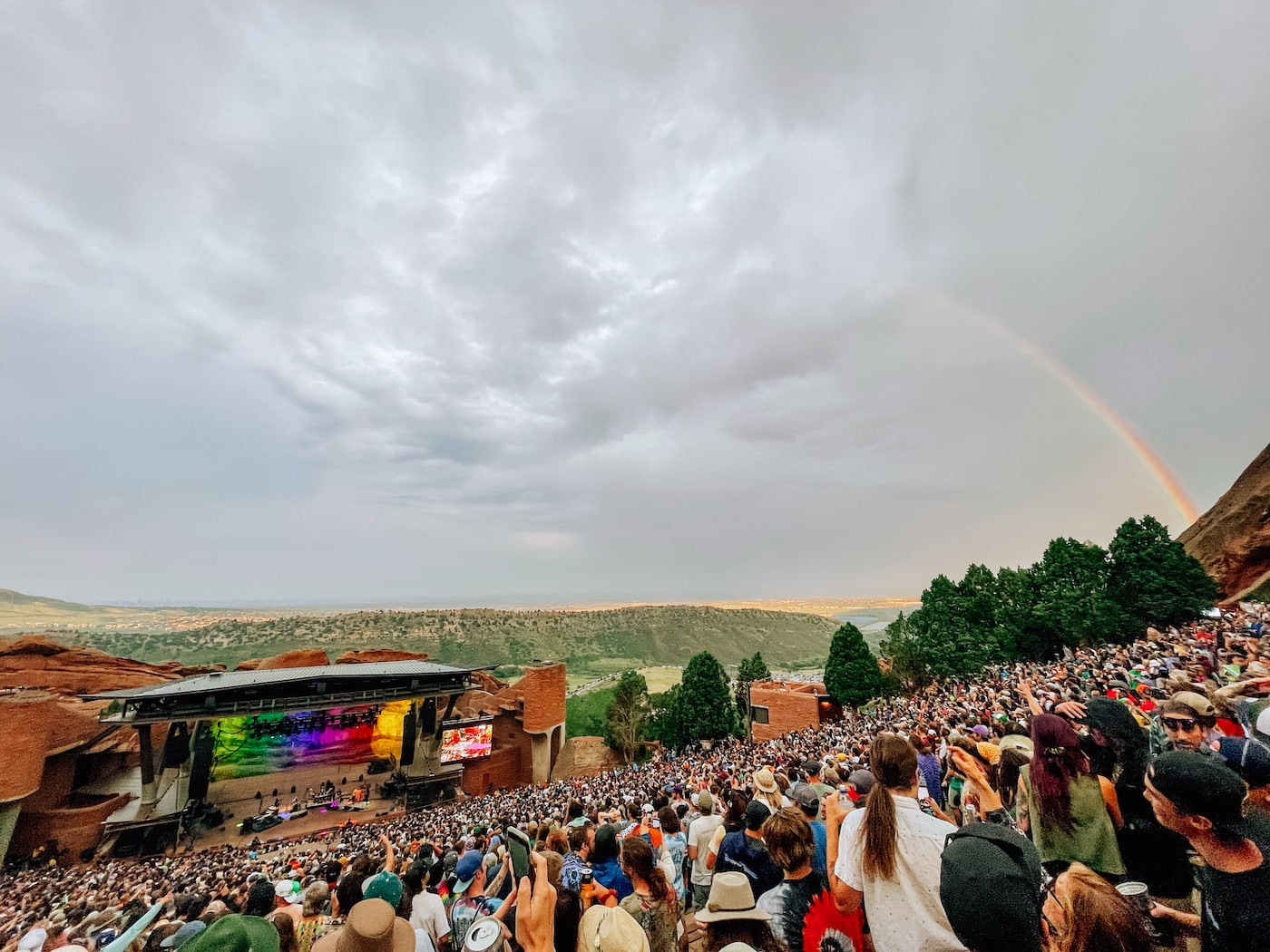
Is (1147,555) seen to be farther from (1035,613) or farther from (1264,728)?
(1264,728)

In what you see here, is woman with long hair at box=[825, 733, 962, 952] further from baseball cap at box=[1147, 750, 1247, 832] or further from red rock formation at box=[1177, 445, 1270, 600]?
red rock formation at box=[1177, 445, 1270, 600]

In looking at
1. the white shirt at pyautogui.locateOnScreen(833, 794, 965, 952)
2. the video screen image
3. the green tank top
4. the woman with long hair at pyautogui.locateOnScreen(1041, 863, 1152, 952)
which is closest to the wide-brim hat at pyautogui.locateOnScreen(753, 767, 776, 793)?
the green tank top

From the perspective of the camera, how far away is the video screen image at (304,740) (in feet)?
92.1

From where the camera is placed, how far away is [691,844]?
4.94m

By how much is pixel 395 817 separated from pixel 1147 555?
43.5 meters

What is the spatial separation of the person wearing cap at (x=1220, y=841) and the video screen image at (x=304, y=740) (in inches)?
1329

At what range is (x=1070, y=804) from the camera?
3453 millimetres

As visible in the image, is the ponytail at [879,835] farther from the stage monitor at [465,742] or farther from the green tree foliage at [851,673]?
the green tree foliage at [851,673]

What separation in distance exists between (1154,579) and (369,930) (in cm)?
3861

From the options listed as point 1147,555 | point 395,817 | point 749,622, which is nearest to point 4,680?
point 395,817

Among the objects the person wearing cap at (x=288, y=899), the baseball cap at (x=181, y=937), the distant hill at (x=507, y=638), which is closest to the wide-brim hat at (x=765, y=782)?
the person wearing cap at (x=288, y=899)

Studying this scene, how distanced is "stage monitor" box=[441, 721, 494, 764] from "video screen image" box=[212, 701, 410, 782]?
3034mm

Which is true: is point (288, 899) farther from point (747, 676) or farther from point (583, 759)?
point (747, 676)

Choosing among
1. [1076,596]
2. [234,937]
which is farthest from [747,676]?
[234,937]
